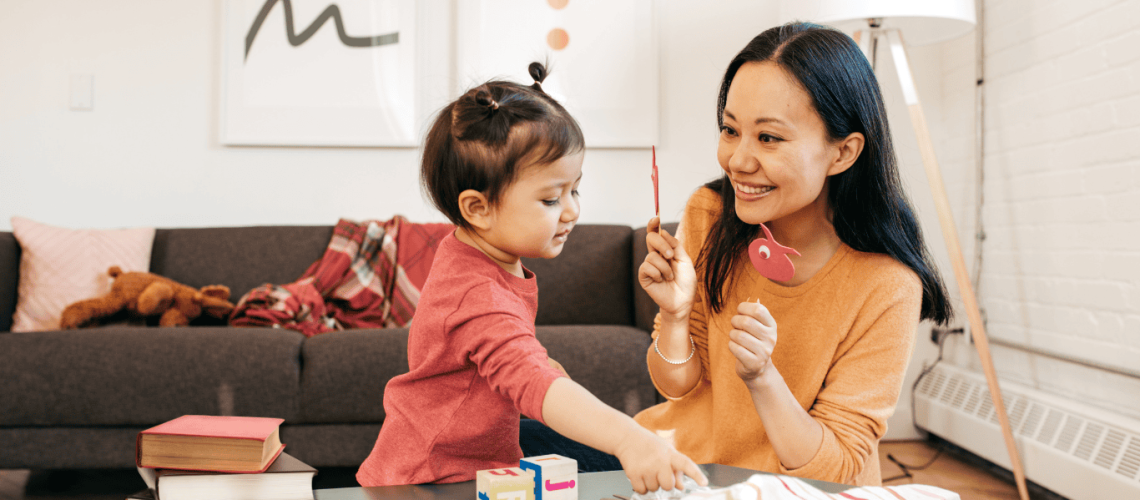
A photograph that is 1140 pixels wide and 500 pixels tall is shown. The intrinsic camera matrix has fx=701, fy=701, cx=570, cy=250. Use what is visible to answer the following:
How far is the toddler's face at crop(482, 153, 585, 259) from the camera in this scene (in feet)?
2.70

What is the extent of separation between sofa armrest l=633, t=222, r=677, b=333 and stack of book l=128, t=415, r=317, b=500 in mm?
1498

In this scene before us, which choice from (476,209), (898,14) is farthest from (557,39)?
(476,209)

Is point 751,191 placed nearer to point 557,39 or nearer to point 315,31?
point 557,39

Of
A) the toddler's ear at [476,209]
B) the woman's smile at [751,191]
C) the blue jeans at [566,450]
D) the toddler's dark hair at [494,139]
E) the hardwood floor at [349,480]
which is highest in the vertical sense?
the toddler's dark hair at [494,139]

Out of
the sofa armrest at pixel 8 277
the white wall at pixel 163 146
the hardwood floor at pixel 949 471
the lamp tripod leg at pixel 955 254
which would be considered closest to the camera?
the lamp tripod leg at pixel 955 254

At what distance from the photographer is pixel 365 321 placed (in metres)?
2.47

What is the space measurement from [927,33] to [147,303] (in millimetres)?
2687

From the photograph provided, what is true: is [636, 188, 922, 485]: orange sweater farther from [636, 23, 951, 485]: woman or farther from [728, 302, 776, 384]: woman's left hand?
[728, 302, 776, 384]: woman's left hand

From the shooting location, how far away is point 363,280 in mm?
2520

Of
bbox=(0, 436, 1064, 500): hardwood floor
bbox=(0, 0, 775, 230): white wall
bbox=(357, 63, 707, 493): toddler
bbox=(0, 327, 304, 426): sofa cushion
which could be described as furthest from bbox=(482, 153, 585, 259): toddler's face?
bbox=(0, 0, 775, 230): white wall

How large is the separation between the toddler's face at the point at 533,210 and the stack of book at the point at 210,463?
330mm

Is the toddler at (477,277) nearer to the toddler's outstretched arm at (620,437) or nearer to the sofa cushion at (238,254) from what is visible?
the toddler's outstretched arm at (620,437)

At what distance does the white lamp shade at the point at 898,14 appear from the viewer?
206 centimetres

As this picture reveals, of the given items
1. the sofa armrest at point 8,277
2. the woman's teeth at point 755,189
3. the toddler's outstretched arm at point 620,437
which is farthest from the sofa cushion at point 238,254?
the toddler's outstretched arm at point 620,437
